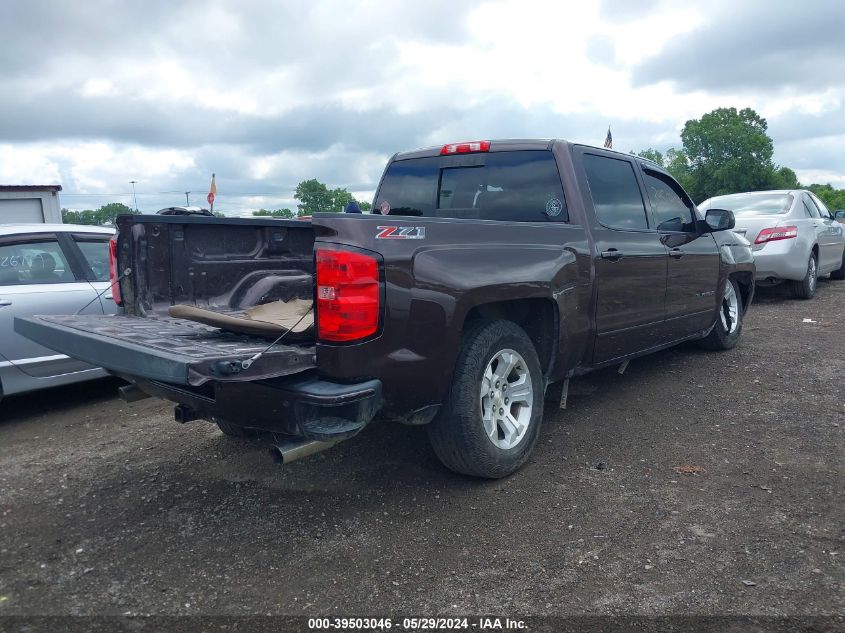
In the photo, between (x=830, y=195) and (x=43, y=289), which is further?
(x=830, y=195)

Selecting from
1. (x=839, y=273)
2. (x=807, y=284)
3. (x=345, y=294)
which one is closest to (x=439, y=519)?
(x=345, y=294)

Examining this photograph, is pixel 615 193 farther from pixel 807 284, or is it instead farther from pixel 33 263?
pixel 807 284

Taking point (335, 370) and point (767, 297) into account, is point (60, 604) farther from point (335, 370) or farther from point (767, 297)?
point (767, 297)

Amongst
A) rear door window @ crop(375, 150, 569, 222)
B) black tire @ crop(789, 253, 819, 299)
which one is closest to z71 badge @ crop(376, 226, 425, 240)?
rear door window @ crop(375, 150, 569, 222)

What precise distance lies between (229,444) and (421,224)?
7.34ft

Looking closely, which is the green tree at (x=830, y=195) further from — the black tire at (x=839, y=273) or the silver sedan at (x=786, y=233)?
the silver sedan at (x=786, y=233)

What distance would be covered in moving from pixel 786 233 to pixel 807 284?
101 centimetres

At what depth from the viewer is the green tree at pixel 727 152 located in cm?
6050

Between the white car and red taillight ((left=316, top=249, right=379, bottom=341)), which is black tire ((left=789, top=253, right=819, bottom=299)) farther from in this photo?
the white car

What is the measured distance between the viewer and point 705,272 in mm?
5801

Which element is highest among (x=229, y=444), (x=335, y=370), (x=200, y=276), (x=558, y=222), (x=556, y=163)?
(x=556, y=163)

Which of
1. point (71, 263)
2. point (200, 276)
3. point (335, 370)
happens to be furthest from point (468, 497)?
point (71, 263)

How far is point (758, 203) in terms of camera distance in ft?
33.5

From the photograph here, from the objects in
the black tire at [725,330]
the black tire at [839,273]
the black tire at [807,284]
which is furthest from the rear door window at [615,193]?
the black tire at [839,273]
